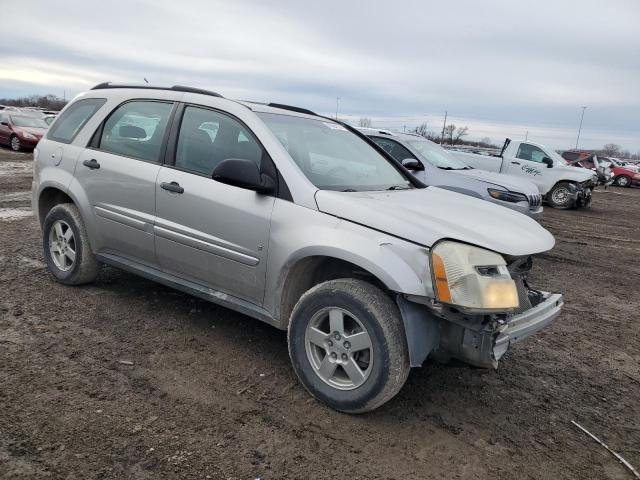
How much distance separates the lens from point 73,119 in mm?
4891

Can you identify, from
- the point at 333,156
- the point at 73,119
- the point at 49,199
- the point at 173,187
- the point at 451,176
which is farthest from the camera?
the point at 451,176

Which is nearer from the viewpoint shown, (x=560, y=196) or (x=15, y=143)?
(x=560, y=196)

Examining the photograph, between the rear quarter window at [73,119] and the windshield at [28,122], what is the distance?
17.1 metres

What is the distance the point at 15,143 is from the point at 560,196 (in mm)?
18933

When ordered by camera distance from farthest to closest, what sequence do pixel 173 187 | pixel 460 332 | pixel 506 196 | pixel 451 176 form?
pixel 506 196
pixel 451 176
pixel 173 187
pixel 460 332

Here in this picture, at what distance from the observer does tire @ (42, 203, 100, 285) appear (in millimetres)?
4609

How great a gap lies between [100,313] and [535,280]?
508cm

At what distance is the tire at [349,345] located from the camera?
289 centimetres

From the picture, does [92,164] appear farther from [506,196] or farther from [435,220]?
[506,196]

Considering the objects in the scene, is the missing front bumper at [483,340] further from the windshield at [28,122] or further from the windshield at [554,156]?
the windshield at [28,122]

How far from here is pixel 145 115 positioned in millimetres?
4336

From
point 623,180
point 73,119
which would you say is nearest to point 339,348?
point 73,119

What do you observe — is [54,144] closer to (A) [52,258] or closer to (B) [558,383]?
(A) [52,258]

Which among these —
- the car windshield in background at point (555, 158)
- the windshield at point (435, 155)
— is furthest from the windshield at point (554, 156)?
the windshield at point (435, 155)
